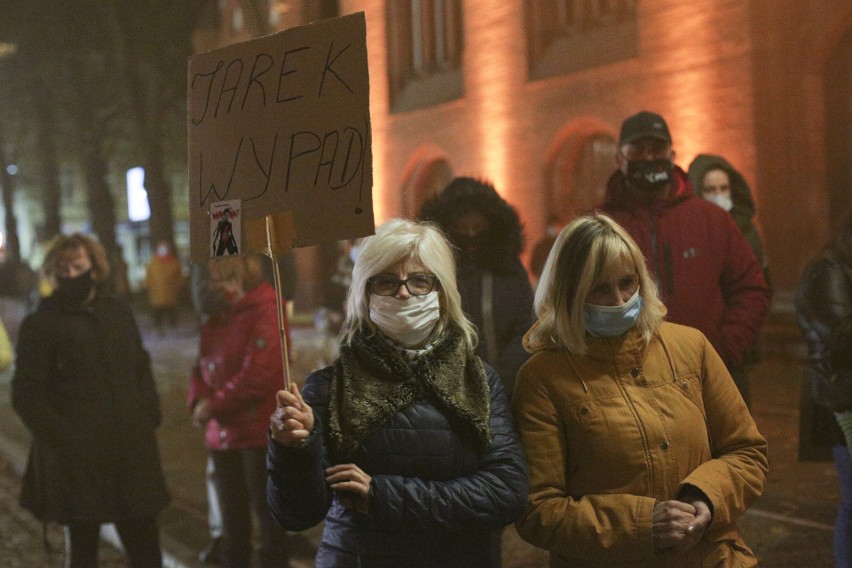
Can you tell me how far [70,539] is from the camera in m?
5.30

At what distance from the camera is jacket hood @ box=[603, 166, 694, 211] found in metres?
4.27

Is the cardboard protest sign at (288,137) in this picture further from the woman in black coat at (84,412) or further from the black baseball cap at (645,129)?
the woman in black coat at (84,412)

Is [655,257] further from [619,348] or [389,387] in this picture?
[389,387]

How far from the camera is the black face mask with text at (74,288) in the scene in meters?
5.16

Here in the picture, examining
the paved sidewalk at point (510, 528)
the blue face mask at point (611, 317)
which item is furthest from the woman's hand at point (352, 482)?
the paved sidewalk at point (510, 528)

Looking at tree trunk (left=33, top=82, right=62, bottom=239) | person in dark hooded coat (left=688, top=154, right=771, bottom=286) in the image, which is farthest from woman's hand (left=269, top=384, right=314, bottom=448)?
tree trunk (left=33, top=82, right=62, bottom=239)

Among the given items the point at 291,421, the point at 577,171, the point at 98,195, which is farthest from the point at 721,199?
the point at 98,195

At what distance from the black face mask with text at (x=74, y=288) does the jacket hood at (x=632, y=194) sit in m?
2.59

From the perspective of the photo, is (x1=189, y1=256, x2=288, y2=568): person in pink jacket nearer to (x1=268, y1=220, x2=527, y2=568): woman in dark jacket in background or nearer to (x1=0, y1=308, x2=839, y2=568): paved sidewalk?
(x1=0, y1=308, x2=839, y2=568): paved sidewalk

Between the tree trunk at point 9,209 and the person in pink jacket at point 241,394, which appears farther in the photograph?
the tree trunk at point 9,209

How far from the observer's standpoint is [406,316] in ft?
9.57

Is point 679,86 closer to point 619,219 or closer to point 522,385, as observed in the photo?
point 619,219

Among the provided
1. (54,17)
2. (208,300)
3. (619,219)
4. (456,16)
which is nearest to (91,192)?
(54,17)

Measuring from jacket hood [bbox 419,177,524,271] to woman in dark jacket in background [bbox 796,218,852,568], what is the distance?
4.08 ft
